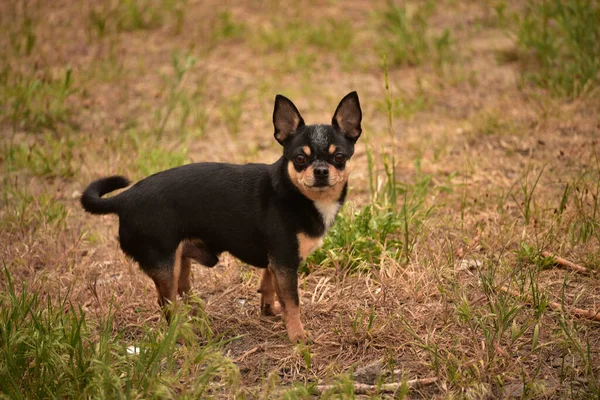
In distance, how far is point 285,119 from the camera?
3986mm

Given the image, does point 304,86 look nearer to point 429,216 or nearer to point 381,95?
point 381,95

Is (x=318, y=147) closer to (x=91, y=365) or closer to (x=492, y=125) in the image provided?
(x=91, y=365)

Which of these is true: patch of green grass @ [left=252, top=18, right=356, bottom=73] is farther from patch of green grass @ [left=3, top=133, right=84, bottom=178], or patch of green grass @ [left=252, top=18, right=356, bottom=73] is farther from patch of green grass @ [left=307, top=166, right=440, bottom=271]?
patch of green grass @ [left=307, top=166, right=440, bottom=271]

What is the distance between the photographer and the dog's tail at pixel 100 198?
3.95 meters

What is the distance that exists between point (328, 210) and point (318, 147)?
348 millimetres

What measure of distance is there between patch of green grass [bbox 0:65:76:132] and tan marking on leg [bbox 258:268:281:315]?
3573 millimetres

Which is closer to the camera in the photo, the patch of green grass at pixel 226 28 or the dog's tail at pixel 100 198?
the dog's tail at pixel 100 198

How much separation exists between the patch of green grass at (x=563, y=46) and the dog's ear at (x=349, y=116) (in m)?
3.47

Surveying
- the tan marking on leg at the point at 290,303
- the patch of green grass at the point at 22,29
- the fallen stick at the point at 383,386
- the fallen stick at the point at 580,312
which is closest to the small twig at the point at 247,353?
the tan marking on leg at the point at 290,303

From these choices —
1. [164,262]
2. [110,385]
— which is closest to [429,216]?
[164,262]

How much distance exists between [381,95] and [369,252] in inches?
131

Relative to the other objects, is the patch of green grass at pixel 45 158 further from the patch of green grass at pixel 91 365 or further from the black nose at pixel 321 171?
the black nose at pixel 321 171

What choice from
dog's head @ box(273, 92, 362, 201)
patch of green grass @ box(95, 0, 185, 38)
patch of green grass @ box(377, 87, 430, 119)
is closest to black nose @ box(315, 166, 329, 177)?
dog's head @ box(273, 92, 362, 201)

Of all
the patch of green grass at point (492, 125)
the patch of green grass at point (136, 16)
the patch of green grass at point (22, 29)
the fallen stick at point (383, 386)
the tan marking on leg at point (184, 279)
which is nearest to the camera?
the fallen stick at point (383, 386)
